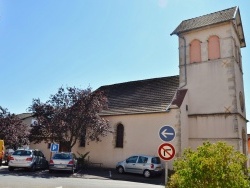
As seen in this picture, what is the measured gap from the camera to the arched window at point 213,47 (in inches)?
844

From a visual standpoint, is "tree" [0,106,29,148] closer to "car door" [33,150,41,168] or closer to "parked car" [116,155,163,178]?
"car door" [33,150,41,168]

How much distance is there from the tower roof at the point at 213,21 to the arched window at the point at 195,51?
1253mm

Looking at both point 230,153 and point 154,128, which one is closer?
point 230,153

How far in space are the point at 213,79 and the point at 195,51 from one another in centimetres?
320

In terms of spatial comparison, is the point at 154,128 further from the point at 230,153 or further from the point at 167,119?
the point at 230,153

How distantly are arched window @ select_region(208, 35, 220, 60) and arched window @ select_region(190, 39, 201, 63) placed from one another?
2.99ft

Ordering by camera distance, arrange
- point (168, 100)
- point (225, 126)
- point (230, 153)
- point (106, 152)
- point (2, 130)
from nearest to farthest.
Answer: point (230, 153)
point (225, 126)
point (168, 100)
point (106, 152)
point (2, 130)

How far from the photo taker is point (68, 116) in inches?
801

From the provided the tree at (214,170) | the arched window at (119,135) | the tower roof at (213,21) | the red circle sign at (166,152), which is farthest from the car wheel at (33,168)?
the tower roof at (213,21)

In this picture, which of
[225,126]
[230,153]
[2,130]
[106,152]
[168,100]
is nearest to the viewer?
[230,153]

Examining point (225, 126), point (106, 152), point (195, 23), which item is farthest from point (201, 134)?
point (195, 23)

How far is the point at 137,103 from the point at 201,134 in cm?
602

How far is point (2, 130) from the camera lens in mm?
26141

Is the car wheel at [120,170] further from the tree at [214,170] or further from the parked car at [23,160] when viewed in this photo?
the tree at [214,170]
